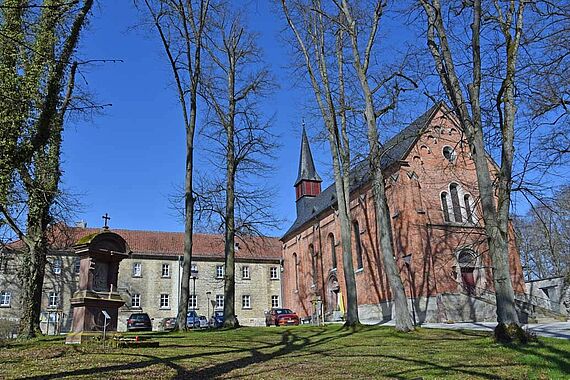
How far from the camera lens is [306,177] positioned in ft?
156

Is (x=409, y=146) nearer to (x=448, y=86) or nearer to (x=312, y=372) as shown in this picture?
(x=448, y=86)

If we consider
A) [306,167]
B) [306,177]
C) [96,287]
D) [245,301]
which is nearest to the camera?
[96,287]

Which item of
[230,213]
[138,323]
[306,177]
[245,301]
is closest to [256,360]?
[230,213]

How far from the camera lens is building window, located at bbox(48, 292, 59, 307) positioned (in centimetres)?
3919

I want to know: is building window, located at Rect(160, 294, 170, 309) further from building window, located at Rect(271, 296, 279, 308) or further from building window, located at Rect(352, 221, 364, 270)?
building window, located at Rect(352, 221, 364, 270)

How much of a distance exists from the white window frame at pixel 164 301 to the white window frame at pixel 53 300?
881cm

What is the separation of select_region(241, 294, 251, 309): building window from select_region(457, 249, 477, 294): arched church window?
24.2 metres

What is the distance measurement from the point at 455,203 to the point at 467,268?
4.10m

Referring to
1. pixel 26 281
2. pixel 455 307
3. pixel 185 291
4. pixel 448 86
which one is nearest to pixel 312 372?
pixel 448 86

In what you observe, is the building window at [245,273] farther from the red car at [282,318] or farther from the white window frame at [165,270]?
the red car at [282,318]

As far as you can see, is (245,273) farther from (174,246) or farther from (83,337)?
(83,337)

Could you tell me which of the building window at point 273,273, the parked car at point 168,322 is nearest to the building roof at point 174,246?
the building window at point 273,273

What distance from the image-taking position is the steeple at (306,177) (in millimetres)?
46812

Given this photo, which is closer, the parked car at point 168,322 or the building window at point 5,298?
the parked car at point 168,322
